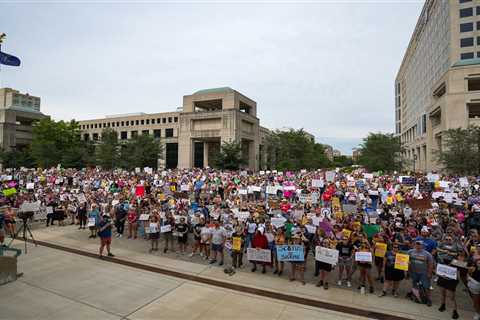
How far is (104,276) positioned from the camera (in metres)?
9.38

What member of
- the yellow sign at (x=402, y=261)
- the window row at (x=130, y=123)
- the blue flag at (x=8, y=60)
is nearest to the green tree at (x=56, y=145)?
the window row at (x=130, y=123)

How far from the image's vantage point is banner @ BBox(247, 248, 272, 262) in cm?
947

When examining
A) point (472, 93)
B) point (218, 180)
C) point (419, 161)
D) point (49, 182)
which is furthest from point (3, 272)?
point (419, 161)

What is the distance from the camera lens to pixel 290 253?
29.5 ft

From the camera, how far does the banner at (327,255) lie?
8.26 metres

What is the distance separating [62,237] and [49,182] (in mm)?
16728

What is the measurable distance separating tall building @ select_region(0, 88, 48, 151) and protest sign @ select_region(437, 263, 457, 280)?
9345cm

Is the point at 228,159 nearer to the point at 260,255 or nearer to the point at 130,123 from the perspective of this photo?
the point at 260,255

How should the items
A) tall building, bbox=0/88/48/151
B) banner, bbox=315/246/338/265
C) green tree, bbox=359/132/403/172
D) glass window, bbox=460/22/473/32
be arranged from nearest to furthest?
banner, bbox=315/246/338/265
green tree, bbox=359/132/403/172
glass window, bbox=460/22/473/32
tall building, bbox=0/88/48/151

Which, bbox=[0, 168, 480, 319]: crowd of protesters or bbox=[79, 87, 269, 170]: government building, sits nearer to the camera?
bbox=[0, 168, 480, 319]: crowd of protesters

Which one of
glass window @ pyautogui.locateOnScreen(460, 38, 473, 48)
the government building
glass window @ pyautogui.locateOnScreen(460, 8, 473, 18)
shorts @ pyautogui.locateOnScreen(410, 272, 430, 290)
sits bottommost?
shorts @ pyautogui.locateOnScreen(410, 272, 430, 290)

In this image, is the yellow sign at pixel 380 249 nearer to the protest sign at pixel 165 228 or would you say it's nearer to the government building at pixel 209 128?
the protest sign at pixel 165 228

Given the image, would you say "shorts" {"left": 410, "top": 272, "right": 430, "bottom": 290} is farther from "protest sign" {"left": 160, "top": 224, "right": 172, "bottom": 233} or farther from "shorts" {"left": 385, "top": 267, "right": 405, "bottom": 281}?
"protest sign" {"left": 160, "top": 224, "right": 172, "bottom": 233}

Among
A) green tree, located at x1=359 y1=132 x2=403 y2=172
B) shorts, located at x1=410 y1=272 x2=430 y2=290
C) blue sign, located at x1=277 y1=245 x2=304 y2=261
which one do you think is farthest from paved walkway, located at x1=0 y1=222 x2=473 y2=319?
green tree, located at x1=359 y1=132 x2=403 y2=172
